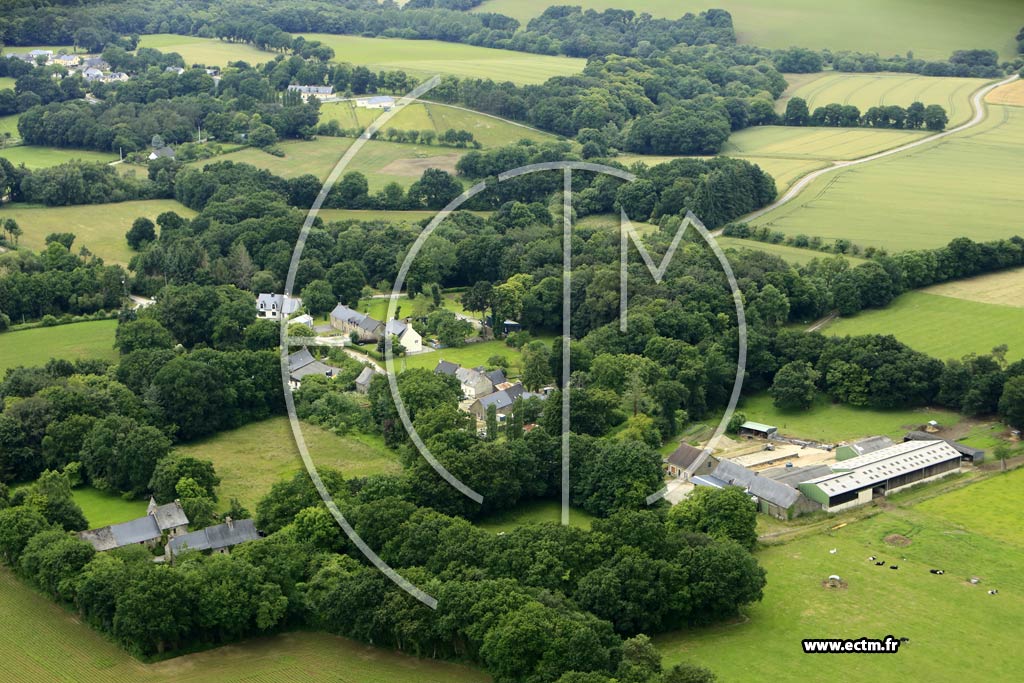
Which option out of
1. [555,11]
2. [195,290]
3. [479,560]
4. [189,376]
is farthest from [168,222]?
[555,11]

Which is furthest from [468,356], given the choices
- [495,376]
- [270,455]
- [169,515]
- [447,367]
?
[169,515]

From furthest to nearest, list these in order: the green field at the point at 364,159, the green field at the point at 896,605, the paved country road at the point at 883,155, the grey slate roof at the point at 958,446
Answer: the green field at the point at 364,159
the paved country road at the point at 883,155
the grey slate roof at the point at 958,446
the green field at the point at 896,605

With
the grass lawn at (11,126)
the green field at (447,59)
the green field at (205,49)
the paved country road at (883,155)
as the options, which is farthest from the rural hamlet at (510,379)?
the green field at (205,49)

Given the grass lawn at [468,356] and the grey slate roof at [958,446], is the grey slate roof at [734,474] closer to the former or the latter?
the grey slate roof at [958,446]

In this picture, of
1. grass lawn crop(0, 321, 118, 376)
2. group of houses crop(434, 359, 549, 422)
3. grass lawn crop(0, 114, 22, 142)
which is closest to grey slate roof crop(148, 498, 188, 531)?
group of houses crop(434, 359, 549, 422)

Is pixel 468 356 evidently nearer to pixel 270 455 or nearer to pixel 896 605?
pixel 270 455

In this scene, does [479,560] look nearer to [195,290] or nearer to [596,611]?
[596,611]
